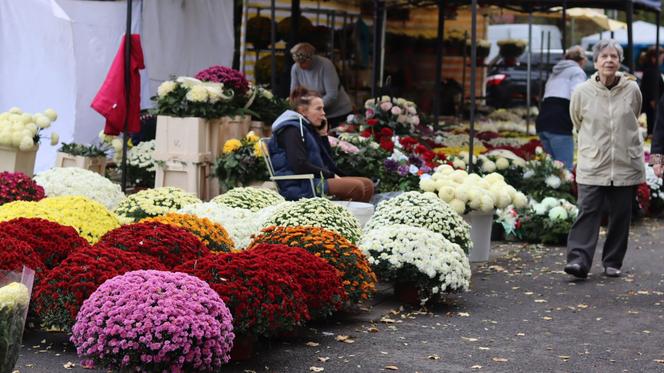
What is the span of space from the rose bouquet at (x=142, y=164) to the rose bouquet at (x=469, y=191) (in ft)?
11.6

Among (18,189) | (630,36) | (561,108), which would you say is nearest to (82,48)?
(18,189)

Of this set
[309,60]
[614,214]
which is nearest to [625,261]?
[614,214]

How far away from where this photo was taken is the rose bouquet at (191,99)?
37.4 ft

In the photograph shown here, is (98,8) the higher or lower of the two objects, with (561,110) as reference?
higher

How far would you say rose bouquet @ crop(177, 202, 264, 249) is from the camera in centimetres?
817

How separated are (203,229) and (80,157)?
483 centimetres

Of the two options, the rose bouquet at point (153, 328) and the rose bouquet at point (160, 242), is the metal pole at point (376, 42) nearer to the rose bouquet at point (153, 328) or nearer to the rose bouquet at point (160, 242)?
the rose bouquet at point (160, 242)

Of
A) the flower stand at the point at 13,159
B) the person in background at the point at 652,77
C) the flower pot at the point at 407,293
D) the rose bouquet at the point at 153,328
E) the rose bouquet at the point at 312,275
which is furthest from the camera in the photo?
the person in background at the point at 652,77

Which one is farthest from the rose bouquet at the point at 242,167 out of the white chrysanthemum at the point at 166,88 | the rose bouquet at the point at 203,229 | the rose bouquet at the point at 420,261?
the rose bouquet at the point at 203,229

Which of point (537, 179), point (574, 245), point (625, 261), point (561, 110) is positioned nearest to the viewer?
point (574, 245)

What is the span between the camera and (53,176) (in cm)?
953

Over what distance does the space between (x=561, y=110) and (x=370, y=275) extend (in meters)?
6.84

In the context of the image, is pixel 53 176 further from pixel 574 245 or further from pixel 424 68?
pixel 424 68

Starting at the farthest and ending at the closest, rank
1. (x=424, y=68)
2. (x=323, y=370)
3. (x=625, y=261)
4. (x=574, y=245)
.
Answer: (x=424, y=68) → (x=625, y=261) → (x=574, y=245) → (x=323, y=370)
